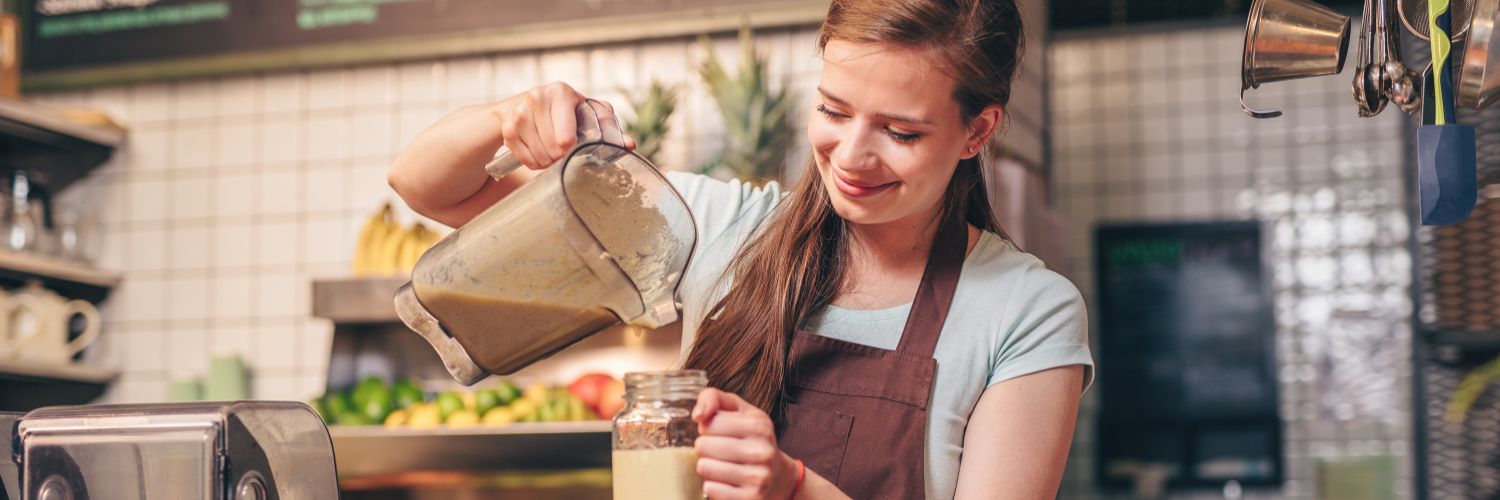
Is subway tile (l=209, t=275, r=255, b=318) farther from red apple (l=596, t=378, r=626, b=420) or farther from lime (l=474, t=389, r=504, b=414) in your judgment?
red apple (l=596, t=378, r=626, b=420)

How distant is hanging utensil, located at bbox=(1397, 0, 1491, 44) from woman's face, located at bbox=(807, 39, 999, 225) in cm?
47

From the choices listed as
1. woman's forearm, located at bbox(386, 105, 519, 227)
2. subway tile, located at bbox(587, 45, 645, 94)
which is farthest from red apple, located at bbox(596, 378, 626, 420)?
woman's forearm, located at bbox(386, 105, 519, 227)

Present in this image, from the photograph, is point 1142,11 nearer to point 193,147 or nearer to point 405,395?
point 405,395

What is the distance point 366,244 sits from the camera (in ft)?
9.50

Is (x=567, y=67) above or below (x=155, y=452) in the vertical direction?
above

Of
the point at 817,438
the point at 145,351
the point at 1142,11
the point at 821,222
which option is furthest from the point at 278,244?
the point at 1142,11

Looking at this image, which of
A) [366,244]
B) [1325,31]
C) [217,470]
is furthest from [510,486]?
[1325,31]

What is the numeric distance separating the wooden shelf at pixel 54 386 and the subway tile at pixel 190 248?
0.38 m

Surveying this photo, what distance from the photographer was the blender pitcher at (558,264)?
35.4 inches

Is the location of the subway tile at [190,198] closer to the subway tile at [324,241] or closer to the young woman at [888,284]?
the subway tile at [324,241]

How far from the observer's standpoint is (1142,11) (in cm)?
380

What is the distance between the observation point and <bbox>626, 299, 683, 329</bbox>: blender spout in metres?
0.95

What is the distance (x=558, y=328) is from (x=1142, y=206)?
11.0 ft

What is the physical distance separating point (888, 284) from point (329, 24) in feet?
7.99
